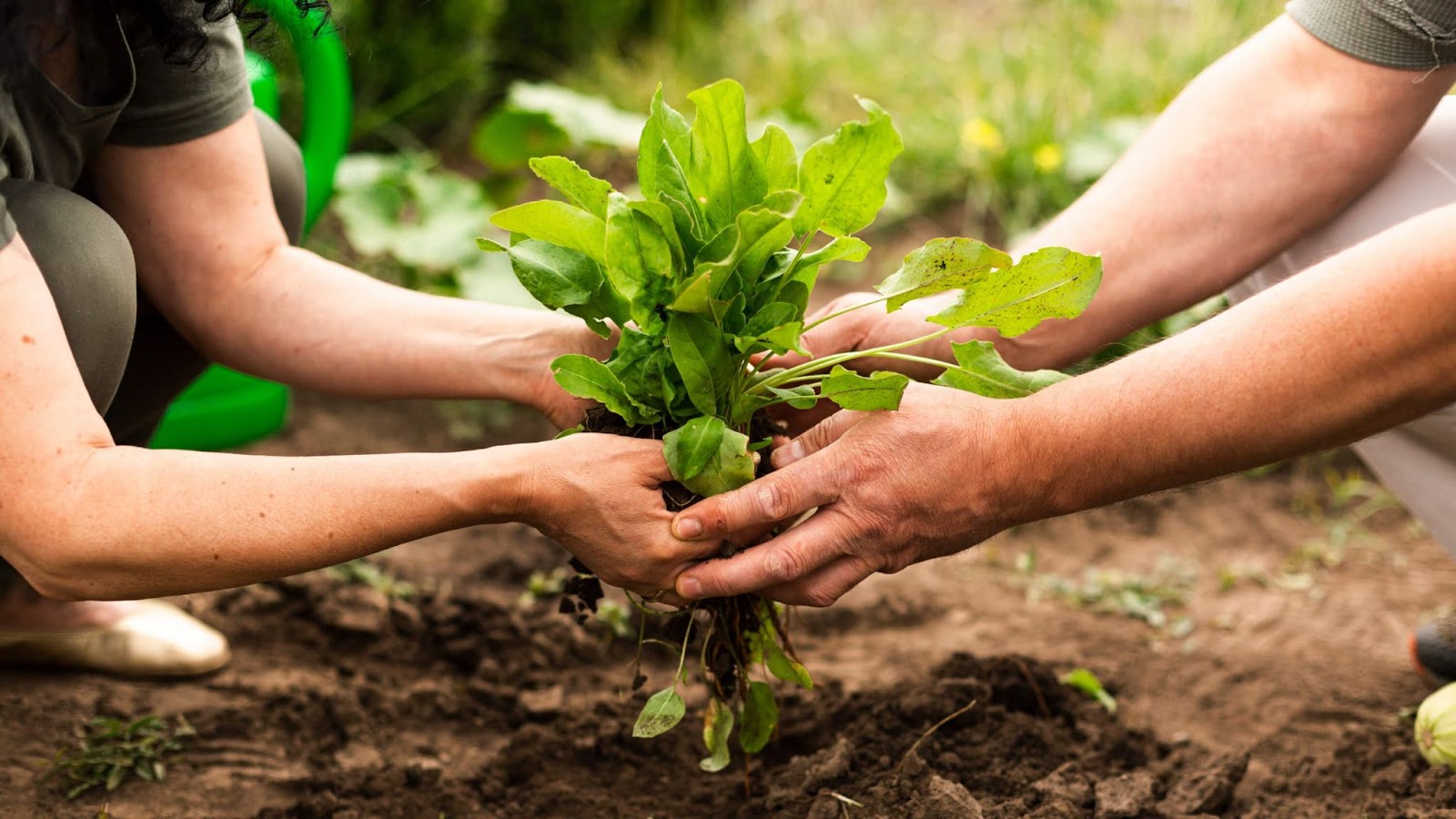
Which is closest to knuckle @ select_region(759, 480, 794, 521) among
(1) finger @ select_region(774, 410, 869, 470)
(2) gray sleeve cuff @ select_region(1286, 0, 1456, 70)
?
(1) finger @ select_region(774, 410, 869, 470)

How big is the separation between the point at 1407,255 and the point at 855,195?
65 cm

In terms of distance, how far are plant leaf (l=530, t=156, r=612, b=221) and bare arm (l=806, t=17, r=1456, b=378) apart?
0.50 m

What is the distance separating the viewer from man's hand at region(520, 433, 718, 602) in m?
1.62

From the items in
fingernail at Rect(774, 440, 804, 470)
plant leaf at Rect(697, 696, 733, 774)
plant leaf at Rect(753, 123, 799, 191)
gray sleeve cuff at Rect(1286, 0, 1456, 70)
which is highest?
gray sleeve cuff at Rect(1286, 0, 1456, 70)

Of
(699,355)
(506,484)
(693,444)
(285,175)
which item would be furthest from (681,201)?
(285,175)

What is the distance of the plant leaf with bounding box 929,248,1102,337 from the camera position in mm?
1628

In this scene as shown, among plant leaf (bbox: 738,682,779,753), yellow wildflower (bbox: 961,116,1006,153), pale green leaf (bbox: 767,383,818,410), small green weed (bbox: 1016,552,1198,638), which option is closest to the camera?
pale green leaf (bbox: 767,383,818,410)

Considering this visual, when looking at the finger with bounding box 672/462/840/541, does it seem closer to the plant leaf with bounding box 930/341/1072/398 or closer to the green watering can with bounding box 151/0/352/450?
the plant leaf with bounding box 930/341/1072/398

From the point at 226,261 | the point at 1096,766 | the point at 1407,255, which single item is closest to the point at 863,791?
the point at 1096,766

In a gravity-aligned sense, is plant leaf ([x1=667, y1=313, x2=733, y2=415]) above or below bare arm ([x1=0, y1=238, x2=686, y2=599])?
above

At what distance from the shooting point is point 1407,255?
1504 mm

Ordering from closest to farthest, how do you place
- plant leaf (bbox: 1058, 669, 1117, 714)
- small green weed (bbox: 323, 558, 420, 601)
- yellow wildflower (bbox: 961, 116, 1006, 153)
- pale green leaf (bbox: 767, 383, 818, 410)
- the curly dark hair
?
the curly dark hair < pale green leaf (bbox: 767, 383, 818, 410) < plant leaf (bbox: 1058, 669, 1117, 714) < small green weed (bbox: 323, 558, 420, 601) < yellow wildflower (bbox: 961, 116, 1006, 153)

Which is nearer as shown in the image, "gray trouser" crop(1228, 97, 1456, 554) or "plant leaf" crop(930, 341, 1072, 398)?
"plant leaf" crop(930, 341, 1072, 398)

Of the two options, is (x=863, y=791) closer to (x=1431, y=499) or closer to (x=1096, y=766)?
(x=1096, y=766)
